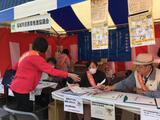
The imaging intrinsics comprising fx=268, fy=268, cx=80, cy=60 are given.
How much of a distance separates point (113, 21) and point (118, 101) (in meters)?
2.96

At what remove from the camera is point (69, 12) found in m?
5.58

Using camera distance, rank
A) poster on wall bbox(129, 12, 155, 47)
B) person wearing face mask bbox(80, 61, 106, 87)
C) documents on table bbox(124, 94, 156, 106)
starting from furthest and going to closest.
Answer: person wearing face mask bbox(80, 61, 106, 87) → documents on table bbox(124, 94, 156, 106) → poster on wall bbox(129, 12, 155, 47)

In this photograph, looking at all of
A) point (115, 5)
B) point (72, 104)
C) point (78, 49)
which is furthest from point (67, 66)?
point (72, 104)

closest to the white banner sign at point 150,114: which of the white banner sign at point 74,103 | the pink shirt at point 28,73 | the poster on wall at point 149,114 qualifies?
the poster on wall at point 149,114

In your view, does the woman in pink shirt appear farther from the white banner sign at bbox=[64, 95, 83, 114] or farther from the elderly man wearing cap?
the elderly man wearing cap

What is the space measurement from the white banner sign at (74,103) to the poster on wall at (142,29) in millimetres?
970

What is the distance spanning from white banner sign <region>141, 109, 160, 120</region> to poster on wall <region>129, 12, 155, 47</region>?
70cm

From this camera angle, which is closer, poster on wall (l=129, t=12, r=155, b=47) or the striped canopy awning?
poster on wall (l=129, t=12, r=155, b=47)

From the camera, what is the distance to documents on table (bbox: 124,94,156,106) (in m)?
2.94

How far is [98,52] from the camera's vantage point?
6602 millimetres

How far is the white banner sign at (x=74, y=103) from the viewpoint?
3307mm

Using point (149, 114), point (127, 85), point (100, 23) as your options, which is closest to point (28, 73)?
point (100, 23)

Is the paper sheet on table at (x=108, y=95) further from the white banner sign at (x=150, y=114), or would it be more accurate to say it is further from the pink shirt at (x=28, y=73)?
the pink shirt at (x=28, y=73)

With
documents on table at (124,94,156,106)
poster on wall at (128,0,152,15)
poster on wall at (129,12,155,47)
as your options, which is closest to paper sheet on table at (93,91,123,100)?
documents on table at (124,94,156,106)
